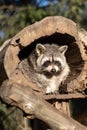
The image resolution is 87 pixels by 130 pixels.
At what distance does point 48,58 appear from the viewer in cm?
925

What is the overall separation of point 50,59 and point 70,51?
404 millimetres

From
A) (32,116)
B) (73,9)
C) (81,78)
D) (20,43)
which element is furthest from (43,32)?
(73,9)

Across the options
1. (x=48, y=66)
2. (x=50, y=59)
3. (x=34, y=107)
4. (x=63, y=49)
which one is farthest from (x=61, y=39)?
(x=34, y=107)

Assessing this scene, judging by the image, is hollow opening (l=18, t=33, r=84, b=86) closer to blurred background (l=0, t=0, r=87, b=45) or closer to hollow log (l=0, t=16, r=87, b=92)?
hollow log (l=0, t=16, r=87, b=92)

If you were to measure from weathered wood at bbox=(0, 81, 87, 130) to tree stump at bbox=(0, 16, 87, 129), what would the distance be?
22.1 inches

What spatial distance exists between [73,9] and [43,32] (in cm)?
544

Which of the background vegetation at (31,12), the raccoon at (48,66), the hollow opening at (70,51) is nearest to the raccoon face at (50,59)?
the raccoon at (48,66)

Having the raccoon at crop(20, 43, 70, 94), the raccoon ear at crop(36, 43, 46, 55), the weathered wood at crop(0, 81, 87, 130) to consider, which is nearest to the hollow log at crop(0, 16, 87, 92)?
the raccoon at crop(20, 43, 70, 94)

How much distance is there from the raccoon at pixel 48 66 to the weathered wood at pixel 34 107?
1.58 m

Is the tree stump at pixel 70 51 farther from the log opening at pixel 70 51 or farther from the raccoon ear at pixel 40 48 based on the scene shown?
the raccoon ear at pixel 40 48

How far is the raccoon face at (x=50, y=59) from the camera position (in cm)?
912

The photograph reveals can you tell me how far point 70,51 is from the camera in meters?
9.07

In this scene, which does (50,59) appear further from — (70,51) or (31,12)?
(31,12)

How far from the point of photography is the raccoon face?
359 inches
